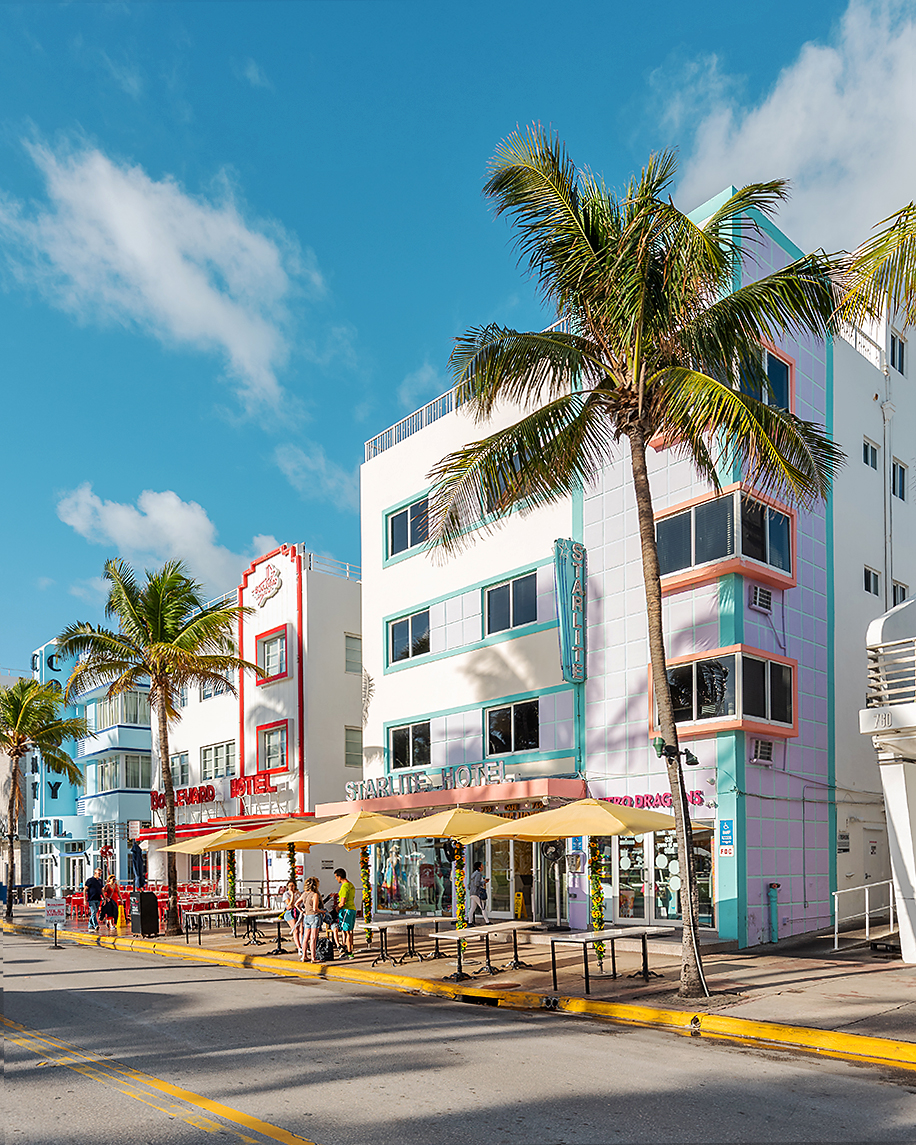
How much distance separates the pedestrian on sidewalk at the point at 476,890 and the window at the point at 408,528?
9.54m

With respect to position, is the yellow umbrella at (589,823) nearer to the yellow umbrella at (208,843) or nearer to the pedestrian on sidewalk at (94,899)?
the yellow umbrella at (208,843)

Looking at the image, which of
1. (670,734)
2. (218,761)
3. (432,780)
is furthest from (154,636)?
(670,734)

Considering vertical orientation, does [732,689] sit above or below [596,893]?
above

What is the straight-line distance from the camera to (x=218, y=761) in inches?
1679

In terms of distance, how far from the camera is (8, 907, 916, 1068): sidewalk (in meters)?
12.2

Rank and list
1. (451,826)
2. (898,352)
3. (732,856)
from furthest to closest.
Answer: (898,352) < (732,856) < (451,826)

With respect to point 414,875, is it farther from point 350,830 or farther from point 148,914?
point 350,830

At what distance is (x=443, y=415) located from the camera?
30.4m

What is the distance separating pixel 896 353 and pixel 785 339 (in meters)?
7.24

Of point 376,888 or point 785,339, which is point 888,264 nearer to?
point 785,339

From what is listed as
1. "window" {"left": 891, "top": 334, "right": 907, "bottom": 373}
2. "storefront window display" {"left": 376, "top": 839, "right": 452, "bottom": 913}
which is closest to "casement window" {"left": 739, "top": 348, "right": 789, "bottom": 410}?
"window" {"left": 891, "top": 334, "right": 907, "bottom": 373}

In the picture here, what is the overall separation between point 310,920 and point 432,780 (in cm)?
752

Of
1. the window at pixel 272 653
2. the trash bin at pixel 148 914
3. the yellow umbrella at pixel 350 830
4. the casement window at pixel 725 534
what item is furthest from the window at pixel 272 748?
the casement window at pixel 725 534

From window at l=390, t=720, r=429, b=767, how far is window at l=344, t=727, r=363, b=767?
5576 mm
